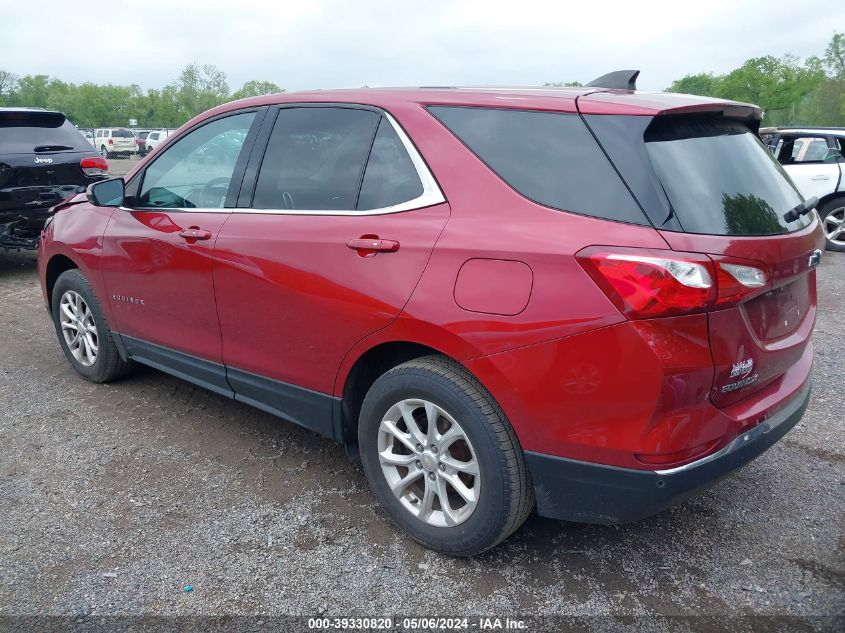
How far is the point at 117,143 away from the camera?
1734 inches

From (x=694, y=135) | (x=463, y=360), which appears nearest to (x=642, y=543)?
(x=463, y=360)

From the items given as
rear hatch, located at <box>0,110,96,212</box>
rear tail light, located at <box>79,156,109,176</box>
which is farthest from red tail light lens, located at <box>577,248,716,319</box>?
rear tail light, located at <box>79,156,109,176</box>

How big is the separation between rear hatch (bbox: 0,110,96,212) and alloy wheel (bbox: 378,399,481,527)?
637 cm

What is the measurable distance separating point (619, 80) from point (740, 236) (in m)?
1.11

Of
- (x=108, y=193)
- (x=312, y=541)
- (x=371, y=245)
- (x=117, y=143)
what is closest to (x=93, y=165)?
(x=108, y=193)

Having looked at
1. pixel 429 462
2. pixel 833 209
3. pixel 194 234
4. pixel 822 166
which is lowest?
pixel 833 209

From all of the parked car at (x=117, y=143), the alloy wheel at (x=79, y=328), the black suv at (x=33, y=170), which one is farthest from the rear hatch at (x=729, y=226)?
the parked car at (x=117, y=143)

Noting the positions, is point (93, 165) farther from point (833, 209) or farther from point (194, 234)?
point (833, 209)

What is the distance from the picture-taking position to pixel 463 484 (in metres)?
2.61

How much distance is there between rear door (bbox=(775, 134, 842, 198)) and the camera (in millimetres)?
9734

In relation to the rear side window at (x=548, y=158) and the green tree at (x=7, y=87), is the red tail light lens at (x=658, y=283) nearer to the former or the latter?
the rear side window at (x=548, y=158)

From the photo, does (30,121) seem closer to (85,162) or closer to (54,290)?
(85,162)

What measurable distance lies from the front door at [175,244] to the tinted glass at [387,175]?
2.87 ft

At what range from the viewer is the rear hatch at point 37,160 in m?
7.28
